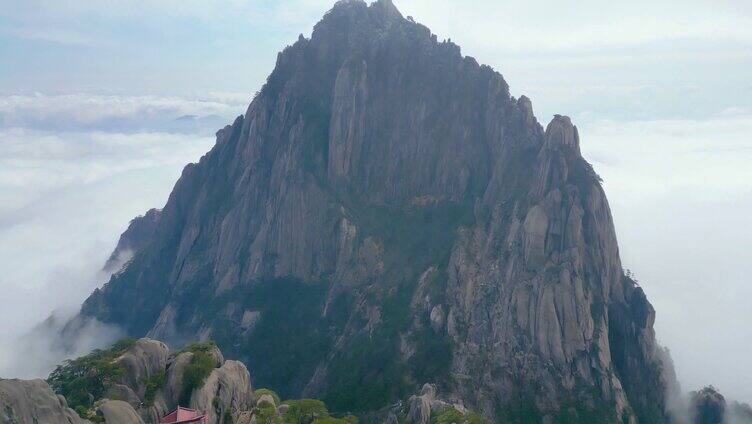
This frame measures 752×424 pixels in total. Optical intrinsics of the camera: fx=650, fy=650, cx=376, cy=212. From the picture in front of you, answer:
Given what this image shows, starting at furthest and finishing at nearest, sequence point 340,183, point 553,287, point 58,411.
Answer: point 340,183
point 553,287
point 58,411

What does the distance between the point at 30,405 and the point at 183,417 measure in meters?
16.4

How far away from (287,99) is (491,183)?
4674 cm

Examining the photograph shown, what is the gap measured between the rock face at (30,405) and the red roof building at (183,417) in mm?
11218

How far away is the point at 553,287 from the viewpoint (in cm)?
9719

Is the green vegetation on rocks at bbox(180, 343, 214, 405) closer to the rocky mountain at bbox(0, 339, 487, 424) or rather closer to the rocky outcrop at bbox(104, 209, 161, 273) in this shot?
the rocky mountain at bbox(0, 339, 487, 424)

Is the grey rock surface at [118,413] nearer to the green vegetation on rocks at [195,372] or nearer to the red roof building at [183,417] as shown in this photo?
the red roof building at [183,417]

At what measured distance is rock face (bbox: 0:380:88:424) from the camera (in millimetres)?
40125

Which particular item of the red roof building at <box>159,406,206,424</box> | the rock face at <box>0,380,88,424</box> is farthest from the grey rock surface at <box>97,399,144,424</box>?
the rock face at <box>0,380,88,424</box>

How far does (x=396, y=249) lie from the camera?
12056 cm

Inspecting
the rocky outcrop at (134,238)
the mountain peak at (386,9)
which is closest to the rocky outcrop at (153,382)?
the mountain peak at (386,9)

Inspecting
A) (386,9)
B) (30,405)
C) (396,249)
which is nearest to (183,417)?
(30,405)

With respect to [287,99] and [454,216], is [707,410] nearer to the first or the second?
[454,216]

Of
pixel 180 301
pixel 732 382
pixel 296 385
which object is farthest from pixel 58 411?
pixel 732 382

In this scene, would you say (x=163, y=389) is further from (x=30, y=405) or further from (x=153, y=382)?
(x=30, y=405)
